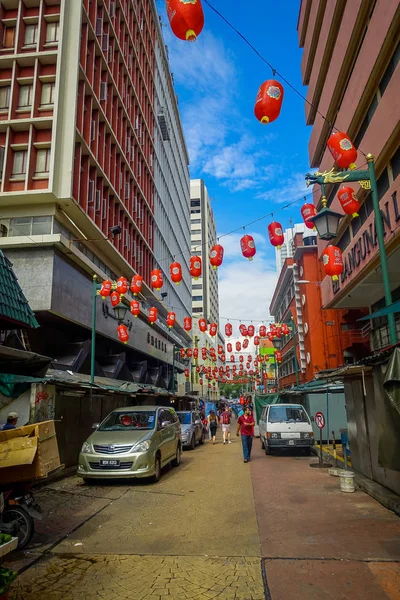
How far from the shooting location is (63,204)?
21047 mm

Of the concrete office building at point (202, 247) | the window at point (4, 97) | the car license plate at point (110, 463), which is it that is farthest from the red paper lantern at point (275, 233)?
the concrete office building at point (202, 247)

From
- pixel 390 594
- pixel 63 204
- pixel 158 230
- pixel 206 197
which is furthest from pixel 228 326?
pixel 206 197

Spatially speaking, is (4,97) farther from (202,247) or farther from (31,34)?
(202,247)

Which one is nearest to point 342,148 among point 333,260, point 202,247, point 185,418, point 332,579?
point 333,260

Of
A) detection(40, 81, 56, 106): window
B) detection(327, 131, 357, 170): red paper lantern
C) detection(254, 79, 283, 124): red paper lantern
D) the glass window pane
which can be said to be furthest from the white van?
Answer: detection(40, 81, 56, 106): window

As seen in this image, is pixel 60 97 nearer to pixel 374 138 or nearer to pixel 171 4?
pixel 374 138

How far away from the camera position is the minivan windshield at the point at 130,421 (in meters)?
11.0

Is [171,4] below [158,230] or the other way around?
below

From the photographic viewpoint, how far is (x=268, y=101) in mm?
7965

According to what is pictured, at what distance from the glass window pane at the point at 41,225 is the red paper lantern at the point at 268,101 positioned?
48.8 feet

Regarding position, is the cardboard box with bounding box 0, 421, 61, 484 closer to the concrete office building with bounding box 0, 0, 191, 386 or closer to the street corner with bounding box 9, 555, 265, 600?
the street corner with bounding box 9, 555, 265, 600

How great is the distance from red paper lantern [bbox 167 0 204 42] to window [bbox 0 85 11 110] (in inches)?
762

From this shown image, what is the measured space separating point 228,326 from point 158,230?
1402 centimetres

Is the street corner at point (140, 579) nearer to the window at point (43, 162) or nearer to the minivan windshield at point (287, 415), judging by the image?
the minivan windshield at point (287, 415)
